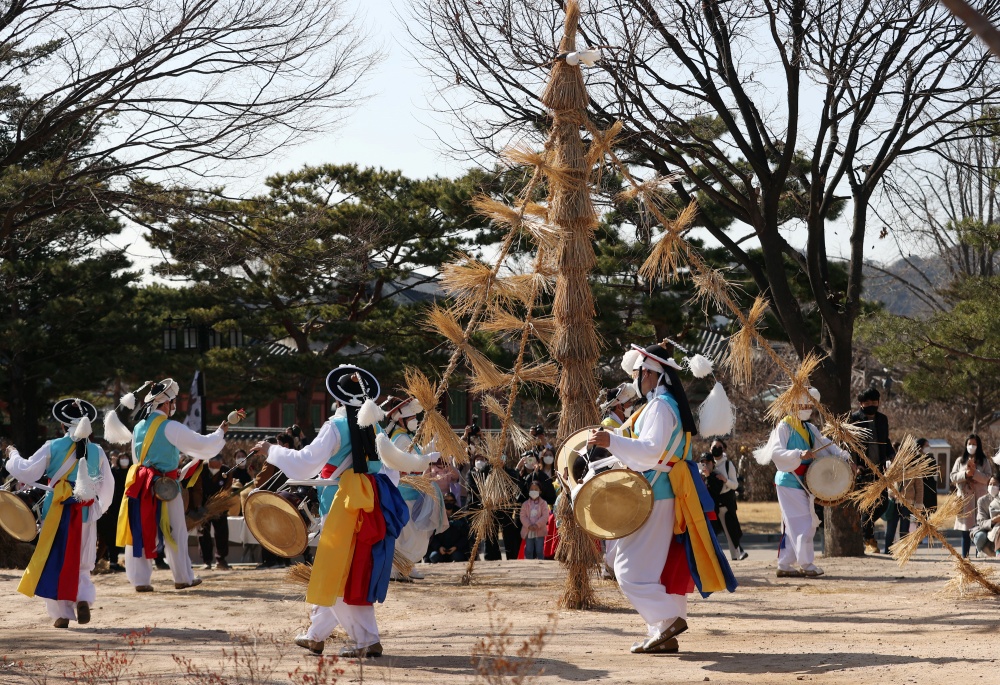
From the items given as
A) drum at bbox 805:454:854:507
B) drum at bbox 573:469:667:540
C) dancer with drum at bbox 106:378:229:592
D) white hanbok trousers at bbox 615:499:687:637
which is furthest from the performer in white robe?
dancer with drum at bbox 106:378:229:592

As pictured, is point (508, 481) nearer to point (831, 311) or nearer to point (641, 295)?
point (831, 311)

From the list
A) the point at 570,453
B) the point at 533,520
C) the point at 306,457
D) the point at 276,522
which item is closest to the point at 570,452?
the point at 570,453

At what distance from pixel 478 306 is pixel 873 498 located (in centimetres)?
340

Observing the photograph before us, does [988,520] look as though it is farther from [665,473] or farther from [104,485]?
[104,485]

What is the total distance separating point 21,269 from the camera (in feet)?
71.6

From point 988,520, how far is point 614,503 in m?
6.29

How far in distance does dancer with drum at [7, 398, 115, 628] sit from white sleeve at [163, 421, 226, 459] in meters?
0.73

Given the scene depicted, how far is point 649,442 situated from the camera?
6.88 meters

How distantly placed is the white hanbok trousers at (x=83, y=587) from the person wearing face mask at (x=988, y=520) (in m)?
8.18

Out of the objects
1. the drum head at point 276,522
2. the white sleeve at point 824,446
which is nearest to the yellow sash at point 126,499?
the drum head at point 276,522

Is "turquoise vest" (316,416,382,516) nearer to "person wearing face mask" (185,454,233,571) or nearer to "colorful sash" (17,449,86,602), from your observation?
"colorful sash" (17,449,86,602)

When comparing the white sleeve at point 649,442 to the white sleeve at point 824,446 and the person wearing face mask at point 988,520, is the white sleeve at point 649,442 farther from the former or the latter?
the person wearing face mask at point 988,520

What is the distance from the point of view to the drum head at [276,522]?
7.21 metres

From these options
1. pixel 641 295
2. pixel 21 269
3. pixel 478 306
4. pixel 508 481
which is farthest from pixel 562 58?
pixel 21 269
